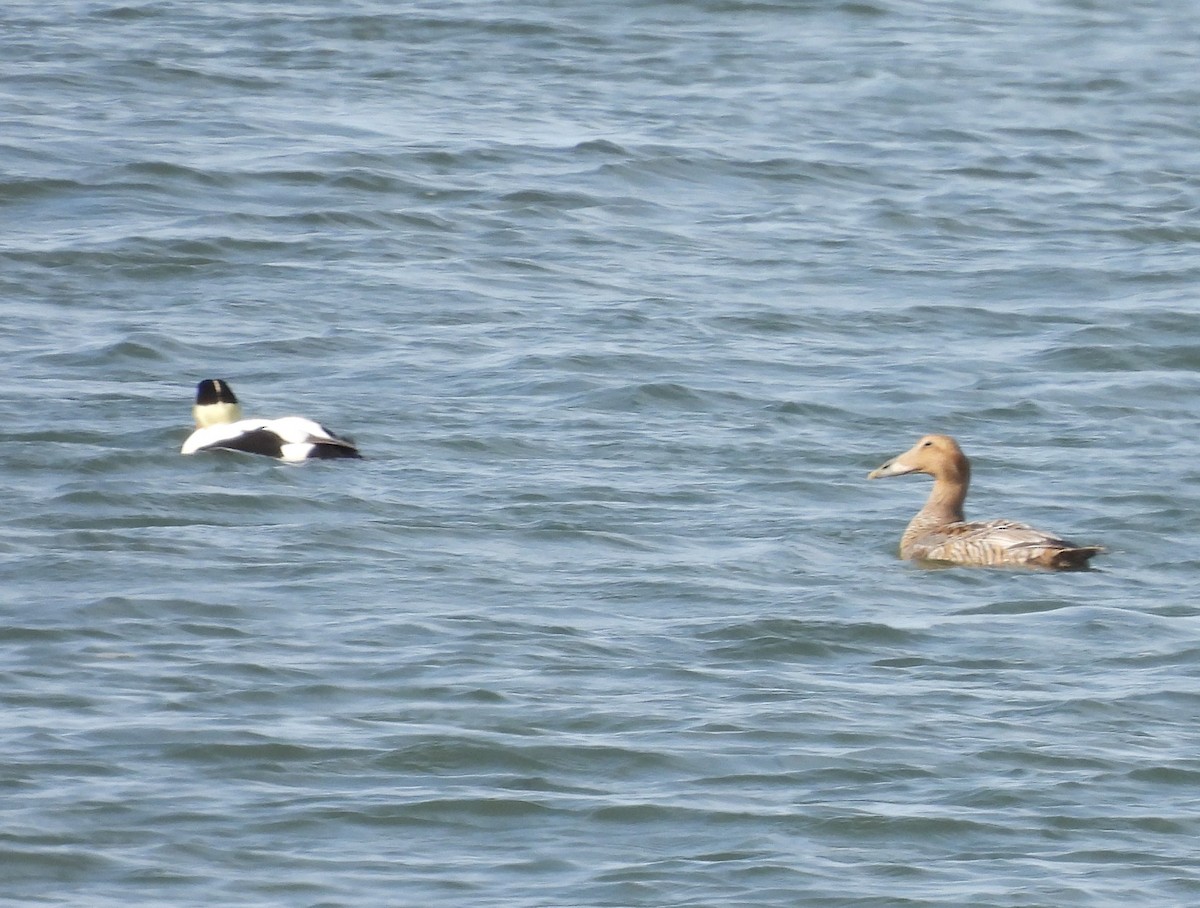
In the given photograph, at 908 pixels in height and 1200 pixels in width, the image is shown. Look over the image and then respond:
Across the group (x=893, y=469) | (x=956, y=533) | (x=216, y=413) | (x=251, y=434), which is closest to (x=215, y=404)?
(x=216, y=413)

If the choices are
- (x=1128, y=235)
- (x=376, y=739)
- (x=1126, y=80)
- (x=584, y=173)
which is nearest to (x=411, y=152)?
(x=584, y=173)

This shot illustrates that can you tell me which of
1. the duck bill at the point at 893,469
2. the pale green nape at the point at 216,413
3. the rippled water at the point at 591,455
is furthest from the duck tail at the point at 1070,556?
the pale green nape at the point at 216,413

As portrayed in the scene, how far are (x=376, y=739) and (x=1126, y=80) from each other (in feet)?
53.5

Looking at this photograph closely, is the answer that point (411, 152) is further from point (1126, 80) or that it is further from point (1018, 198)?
point (1126, 80)

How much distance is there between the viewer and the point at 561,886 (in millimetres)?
7086

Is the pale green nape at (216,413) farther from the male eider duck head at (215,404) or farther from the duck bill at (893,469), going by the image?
the duck bill at (893,469)

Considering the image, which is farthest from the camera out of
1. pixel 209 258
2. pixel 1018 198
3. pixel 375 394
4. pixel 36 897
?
pixel 1018 198

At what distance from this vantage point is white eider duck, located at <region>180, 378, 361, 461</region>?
12.1 meters

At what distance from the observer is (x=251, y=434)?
12.4m

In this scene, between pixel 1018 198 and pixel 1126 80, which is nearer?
pixel 1018 198

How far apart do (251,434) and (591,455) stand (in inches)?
61.2

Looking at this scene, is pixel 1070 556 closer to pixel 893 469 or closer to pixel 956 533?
pixel 956 533

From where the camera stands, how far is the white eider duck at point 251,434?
478 inches

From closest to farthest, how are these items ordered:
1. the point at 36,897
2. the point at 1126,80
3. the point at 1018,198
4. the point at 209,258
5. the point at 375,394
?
the point at 36,897 < the point at 375,394 < the point at 209,258 < the point at 1018,198 < the point at 1126,80
